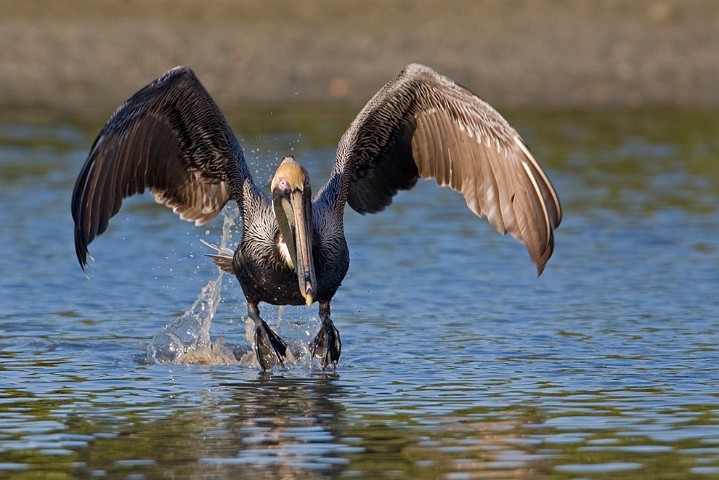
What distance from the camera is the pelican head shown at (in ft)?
29.3

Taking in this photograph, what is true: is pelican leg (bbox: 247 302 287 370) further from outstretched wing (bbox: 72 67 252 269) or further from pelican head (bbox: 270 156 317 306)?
outstretched wing (bbox: 72 67 252 269)

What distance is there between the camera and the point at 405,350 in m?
9.89

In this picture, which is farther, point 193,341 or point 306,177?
point 193,341

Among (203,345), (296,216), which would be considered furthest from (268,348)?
(296,216)

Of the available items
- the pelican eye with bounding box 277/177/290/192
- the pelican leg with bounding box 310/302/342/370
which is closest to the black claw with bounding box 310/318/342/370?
the pelican leg with bounding box 310/302/342/370

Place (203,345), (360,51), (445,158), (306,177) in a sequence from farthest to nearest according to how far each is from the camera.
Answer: (360,51)
(445,158)
(203,345)
(306,177)

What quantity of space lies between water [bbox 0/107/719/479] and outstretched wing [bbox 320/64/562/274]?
0.86m

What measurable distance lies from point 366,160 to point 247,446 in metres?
3.55

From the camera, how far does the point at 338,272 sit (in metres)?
9.63

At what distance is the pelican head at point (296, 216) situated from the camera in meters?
8.94

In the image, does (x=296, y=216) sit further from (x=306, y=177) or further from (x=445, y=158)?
(x=445, y=158)

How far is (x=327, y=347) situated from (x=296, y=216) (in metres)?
0.99

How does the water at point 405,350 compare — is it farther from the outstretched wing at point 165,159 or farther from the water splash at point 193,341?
the outstretched wing at point 165,159

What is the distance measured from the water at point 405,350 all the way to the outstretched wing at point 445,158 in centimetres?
86
